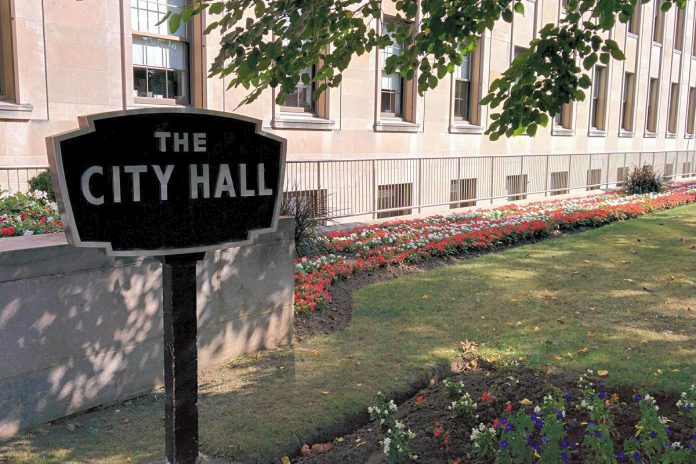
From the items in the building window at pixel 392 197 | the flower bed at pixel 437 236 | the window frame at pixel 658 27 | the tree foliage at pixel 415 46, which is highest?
the window frame at pixel 658 27

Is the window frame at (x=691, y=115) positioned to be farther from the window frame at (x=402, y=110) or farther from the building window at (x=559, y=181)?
the window frame at (x=402, y=110)

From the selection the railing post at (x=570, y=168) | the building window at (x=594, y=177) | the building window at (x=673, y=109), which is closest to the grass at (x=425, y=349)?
the railing post at (x=570, y=168)

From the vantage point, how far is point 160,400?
16.1 ft

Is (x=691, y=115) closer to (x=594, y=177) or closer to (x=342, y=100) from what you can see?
(x=594, y=177)

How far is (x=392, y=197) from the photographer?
15.4 m

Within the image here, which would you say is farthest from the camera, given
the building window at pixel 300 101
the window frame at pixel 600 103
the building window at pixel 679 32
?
the building window at pixel 679 32

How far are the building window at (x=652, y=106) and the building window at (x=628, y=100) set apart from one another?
2701 mm

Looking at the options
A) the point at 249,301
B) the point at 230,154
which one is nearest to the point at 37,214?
the point at 249,301

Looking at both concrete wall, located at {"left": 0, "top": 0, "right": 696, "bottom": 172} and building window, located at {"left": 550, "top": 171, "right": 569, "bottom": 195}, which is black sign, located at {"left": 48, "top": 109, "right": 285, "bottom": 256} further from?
building window, located at {"left": 550, "top": 171, "right": 569, "bottom": 195}

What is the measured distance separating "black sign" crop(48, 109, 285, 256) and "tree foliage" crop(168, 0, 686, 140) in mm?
1679

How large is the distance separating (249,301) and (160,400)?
1221 mm

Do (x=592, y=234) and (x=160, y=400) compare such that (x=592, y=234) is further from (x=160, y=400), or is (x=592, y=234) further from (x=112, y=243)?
(x=112, y=243)

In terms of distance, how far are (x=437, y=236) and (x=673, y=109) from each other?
93.6 feet

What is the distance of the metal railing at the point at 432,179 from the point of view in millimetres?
12617
